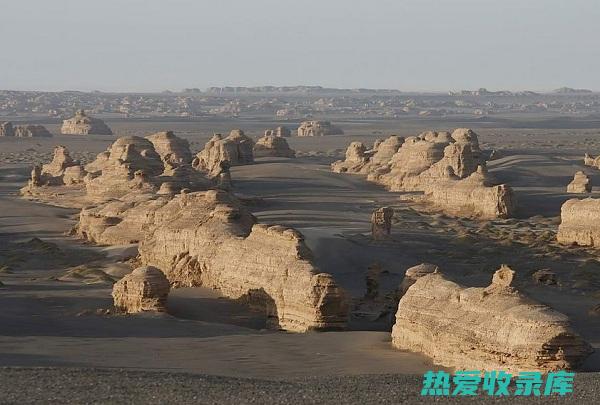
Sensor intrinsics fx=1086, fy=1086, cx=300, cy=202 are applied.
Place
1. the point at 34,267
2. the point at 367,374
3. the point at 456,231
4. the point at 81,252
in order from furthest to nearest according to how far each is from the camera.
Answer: the point at 456,231
the point at 81,252
the point at 34,267
the point at 367,374

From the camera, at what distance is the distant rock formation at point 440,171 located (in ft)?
163

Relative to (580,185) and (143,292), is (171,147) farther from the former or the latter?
(143,292)

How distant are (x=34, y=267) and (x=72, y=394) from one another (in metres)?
21.2

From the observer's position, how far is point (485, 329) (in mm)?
19859

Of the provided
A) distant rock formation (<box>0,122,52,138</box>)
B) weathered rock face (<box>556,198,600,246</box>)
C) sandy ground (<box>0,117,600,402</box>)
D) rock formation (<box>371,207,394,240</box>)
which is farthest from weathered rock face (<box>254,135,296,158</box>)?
distant rock formation (<box>0,122,52,138</box>)

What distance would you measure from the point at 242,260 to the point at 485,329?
10.6 meters

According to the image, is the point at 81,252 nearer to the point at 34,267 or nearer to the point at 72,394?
the point at 34,267

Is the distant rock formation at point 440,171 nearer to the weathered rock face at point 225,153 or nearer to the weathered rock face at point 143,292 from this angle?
the weathered rock face at point 225,153

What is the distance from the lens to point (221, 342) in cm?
2403

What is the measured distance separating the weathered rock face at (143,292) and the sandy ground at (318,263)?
0.52m

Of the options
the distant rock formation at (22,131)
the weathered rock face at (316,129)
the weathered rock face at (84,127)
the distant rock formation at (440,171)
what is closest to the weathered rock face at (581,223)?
the distant rock formation at (440,171)

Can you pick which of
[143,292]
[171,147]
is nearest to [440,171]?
[171,147]

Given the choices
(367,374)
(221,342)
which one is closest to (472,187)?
(221,342)

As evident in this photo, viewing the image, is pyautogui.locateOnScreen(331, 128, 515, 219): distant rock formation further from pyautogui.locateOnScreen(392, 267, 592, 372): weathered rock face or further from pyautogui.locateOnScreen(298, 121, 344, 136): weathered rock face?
pyautogui.locateOnScreen(298, 121, 344, 136): weathered rock face
